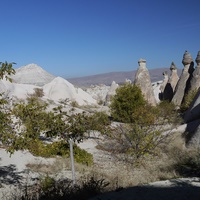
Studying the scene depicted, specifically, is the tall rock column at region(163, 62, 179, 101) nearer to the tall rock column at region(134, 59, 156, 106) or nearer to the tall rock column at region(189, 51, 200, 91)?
the tall rock column at region(134, 59, 156, 106)

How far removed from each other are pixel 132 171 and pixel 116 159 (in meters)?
1.83

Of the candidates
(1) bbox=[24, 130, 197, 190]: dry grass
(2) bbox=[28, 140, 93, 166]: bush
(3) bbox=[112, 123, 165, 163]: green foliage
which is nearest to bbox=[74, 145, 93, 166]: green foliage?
(2) bbox=[28, 140, 93, 166]: bush

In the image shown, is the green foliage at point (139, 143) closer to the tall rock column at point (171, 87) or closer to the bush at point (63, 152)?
the bush at point (63, 152)

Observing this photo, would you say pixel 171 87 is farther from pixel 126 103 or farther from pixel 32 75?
pixel 32 75

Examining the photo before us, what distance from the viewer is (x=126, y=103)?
1922 centimetres

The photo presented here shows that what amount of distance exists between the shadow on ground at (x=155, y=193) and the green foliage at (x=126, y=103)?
13.6 m

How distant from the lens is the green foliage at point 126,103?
1922 cm

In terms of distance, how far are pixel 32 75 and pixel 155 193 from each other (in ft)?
272

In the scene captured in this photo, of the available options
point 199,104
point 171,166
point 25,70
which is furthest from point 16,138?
point 25,70

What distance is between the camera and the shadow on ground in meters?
4.76

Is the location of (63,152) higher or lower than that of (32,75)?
lower

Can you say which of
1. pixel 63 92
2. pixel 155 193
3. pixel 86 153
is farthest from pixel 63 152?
pixel 63 92

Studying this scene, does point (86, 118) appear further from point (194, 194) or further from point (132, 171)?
point (132, 171)

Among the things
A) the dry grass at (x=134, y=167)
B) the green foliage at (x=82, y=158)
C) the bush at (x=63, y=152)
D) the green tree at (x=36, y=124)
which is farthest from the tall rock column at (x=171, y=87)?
the green tree at (x=36, y=124)
